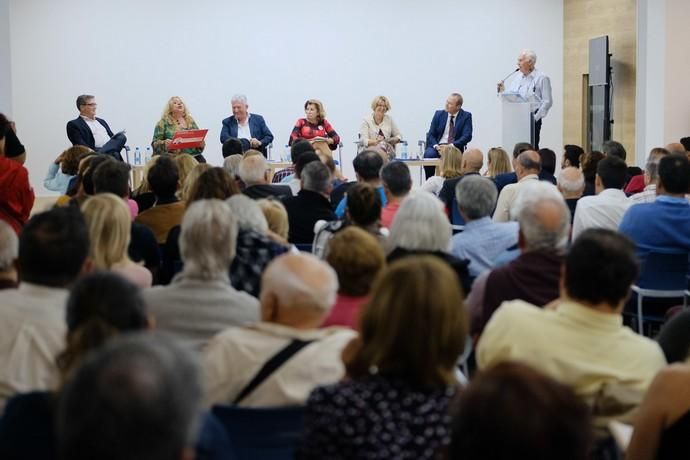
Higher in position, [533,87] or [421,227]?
[533,87]

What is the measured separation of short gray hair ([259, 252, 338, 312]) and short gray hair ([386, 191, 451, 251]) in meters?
1.78

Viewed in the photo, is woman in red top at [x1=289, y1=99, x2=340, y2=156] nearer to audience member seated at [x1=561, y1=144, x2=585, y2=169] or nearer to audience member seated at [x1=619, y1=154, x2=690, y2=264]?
audience member seated at [x1=561, y1=144, x2=585, y2=169]

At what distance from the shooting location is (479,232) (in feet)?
18.3

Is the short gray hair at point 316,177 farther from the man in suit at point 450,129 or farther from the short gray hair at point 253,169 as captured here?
the man in suit at point 450,129

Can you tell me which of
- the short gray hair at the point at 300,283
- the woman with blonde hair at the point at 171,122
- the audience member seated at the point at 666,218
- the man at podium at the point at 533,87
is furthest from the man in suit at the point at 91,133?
the short gray hair at the point at 300,283

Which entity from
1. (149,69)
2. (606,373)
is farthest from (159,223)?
(149,69)

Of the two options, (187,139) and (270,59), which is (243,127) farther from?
(270,59)

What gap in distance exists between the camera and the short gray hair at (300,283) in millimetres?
3031

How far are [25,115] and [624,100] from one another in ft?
27.2

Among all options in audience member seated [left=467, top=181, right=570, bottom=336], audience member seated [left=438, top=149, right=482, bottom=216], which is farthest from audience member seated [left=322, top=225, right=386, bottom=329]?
audience member seated [left=438, top=149, right=482, bottom=216]

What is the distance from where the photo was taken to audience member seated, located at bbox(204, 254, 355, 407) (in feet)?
9.41

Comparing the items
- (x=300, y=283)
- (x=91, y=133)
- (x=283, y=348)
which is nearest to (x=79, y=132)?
(x=91, y=133)

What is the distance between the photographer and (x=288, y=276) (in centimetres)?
306

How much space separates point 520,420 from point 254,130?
37.3 feet
